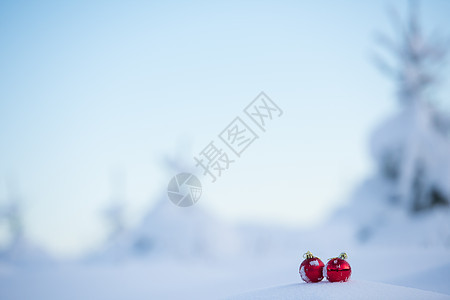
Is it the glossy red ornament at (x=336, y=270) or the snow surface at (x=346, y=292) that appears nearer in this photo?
the snow surface at (x=346, y=292)


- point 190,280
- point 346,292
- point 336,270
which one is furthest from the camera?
point 190,280

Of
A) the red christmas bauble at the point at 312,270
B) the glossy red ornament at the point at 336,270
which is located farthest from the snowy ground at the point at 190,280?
the glossy red ornament at the point at 336,270

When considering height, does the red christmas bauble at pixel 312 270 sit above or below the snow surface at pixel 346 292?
above

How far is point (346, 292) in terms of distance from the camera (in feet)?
8.61

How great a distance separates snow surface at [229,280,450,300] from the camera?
2569 millimetres

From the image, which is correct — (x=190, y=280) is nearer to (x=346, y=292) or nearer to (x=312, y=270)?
(x=312, y=270)

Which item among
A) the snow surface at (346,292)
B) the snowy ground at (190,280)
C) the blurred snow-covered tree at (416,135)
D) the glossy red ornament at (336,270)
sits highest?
the blurred snow-covered tree at (416,135)

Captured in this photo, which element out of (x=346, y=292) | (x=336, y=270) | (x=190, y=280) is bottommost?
(x=346, y=292)

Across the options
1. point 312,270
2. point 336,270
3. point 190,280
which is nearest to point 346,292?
point 336,270

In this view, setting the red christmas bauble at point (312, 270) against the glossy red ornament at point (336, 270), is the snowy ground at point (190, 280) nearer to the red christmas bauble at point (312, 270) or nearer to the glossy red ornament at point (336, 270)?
the red christmas bauble at point (312, 270)

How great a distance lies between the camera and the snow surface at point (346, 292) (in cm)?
257

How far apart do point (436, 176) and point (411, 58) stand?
3358 mm

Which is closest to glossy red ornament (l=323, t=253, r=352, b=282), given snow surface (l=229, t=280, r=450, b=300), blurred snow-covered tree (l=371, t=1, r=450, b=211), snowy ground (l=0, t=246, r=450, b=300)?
snow surface (l=229, t=280, r=450, b=300)

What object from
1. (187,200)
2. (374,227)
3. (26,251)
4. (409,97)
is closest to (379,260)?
→ (374,227)
